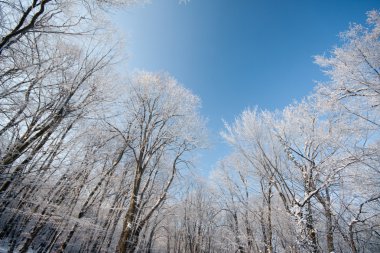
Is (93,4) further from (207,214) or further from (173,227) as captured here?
(173,227)

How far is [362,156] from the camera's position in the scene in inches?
219

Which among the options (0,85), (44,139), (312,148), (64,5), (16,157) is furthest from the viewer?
(312,148)

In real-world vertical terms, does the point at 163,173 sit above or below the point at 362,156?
above

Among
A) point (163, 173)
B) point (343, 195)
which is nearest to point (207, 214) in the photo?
point (163, 173)

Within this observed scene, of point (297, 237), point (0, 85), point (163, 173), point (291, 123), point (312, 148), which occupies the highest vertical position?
point (291, 123)

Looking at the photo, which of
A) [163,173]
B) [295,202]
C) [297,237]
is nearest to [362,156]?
[295,202]

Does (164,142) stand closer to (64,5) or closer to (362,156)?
(64,5)

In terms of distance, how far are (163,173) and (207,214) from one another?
34.3 ft

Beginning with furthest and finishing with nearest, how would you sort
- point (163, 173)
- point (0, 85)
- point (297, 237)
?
point (163, 173) → point (297, 237) → point (0, 85)

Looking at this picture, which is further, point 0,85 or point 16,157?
point 16,157

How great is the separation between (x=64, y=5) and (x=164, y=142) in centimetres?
667

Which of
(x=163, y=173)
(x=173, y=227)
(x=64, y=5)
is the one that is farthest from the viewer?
(x=173, y=227)

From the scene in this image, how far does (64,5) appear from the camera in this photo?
416 centimetres

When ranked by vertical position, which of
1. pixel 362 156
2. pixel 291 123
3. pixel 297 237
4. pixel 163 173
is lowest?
pixel 297 237
